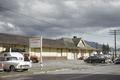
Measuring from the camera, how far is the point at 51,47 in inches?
2955

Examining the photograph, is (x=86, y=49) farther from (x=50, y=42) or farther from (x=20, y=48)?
(x=20, y=48)

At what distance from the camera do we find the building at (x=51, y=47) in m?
62.9

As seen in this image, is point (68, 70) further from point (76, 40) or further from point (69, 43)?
point (76, 40)

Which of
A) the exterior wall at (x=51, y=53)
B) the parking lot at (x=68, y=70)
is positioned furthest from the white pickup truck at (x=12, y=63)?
the exterior wall at (x=51, y=53)

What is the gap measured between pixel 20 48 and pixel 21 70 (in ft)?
99.8

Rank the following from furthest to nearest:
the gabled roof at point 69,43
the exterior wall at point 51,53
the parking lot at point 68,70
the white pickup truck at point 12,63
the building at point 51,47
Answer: the gabled roof at point 69,43 < the exterior wall at point 51,53 < the building at point 51,47 < the white pickup truck at point 12,63 < the parking lot at point 68,70

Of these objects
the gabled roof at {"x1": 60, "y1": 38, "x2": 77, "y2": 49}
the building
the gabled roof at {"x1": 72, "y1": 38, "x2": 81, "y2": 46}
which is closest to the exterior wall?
the building

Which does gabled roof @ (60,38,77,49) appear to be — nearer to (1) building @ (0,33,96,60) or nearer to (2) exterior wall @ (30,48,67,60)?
(1) building @ (0,33,96,60)

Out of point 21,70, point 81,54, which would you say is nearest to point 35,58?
point 21,70

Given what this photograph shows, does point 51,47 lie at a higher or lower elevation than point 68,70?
higher

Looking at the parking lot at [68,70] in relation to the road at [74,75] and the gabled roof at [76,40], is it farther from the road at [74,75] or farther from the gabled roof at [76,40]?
the gabled roof at [76,40]

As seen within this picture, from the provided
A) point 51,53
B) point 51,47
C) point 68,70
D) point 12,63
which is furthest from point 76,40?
point 12,63

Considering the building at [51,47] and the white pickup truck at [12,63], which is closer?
the white pickup truck at [12,63]

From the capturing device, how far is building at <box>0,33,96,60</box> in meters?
62.9
